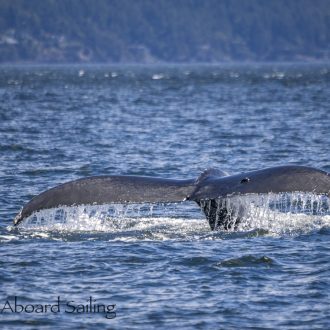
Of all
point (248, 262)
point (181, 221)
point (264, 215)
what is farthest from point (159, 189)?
point (181, 221)

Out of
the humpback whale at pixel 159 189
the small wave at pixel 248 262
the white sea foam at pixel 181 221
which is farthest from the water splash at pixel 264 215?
the small wave at pixel 248 262

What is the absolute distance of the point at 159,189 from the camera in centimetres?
1112

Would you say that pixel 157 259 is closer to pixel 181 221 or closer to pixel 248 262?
pixel 248 262

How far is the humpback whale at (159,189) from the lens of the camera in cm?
1068

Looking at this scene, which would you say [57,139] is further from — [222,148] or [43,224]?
[43,224]

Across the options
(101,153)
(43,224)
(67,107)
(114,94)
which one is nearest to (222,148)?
(101,153)

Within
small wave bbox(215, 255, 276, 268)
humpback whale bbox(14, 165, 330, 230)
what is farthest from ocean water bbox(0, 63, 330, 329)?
humpback whale bbox(14, 165, 330, 230)

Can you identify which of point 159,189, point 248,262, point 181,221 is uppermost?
point 159,189

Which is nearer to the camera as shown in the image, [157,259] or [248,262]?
[248,262]

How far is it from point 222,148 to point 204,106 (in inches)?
759

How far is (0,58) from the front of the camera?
7441 inches

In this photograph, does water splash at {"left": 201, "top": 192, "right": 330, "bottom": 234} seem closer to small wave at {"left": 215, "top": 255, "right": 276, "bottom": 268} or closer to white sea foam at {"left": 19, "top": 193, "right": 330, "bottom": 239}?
white sea foam at {"left": 19, "top": 193, "right": 330, "bottom": 239}

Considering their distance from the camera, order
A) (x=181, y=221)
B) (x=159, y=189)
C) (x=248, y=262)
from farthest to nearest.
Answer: (x=181, y=221) < (x=248, y=262) < (x=159, y=189)

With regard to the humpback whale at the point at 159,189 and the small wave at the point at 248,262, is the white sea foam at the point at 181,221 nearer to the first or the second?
the small wave at the point at 248,262
